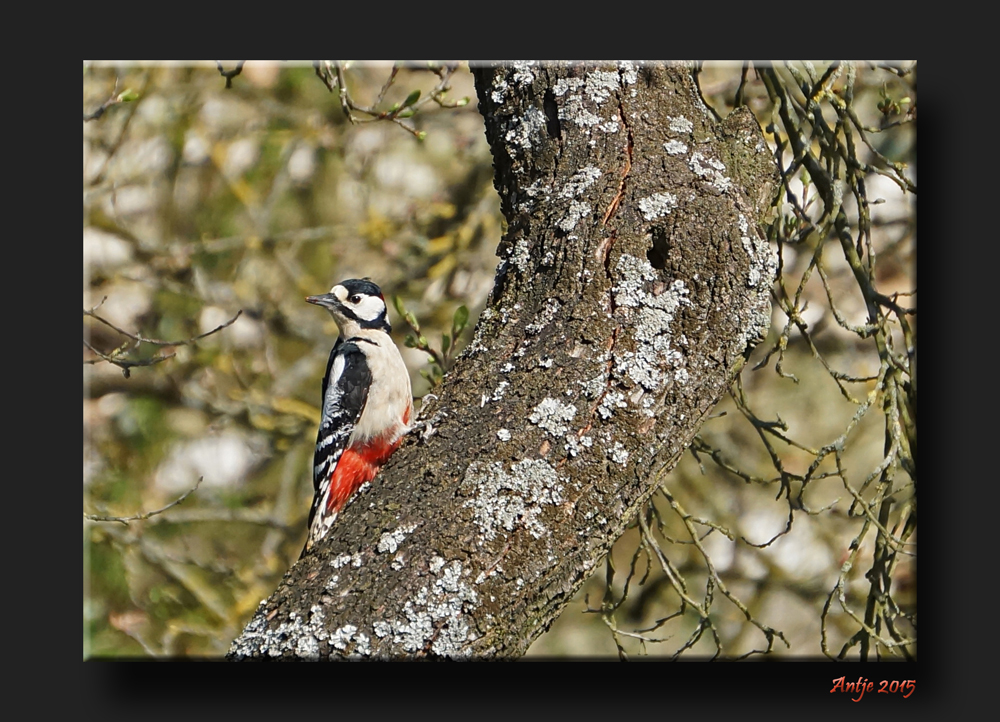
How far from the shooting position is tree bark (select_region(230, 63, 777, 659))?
1.60 m

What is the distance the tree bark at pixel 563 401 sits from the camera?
1.60 meters

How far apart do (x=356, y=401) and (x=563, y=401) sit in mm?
893

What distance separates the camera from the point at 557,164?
1.87 m

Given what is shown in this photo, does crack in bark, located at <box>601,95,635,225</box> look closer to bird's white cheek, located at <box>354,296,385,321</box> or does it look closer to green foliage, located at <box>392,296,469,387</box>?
green foliage, located at <box>392,296,469,387</box>

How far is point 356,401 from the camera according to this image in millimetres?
2389

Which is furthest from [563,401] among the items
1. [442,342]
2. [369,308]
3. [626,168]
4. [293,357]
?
[293,357]

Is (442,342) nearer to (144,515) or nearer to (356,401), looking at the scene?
(356,401)

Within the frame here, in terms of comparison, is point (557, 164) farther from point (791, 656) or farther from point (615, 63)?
point (791, 656)

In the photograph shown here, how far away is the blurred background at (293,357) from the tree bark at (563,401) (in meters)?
0.46

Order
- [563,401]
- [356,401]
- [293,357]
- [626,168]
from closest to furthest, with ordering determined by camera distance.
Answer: [563,401], [626,168], [356,401], [293,357]

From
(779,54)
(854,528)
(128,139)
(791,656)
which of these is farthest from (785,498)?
(128,139)

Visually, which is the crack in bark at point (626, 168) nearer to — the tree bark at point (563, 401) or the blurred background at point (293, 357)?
the tree bark at point (563, 401)

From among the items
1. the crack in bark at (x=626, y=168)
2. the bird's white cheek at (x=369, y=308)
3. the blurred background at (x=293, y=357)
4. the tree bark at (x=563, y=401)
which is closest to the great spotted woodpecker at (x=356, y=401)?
the bird's white cheek at (x=369, y=308)

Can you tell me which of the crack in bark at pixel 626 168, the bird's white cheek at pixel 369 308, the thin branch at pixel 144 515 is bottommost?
the thin branch at pixel 144 515
